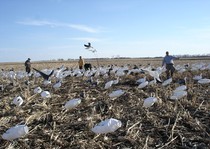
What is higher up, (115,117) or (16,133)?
(16,133)

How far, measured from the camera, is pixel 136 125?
25.7 feet

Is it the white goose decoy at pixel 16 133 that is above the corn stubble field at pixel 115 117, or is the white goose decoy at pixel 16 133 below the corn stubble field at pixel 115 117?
above

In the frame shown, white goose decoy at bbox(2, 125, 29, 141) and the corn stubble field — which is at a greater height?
white goose decoy at bbox(2, 125, 29, 141)

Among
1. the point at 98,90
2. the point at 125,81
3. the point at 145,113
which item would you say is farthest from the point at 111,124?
the point at 125,81

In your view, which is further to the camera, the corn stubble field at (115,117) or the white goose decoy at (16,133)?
the corn stubble field at (115,117)

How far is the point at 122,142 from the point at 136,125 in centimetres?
103

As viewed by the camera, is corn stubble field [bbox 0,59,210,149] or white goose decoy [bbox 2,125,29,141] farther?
corn stubble field [bbox 0,59,210,149]

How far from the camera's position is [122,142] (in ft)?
22.6

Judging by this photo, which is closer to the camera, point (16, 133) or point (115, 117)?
point (16, 133)

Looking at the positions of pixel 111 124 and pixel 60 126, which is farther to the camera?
pixel 60 126

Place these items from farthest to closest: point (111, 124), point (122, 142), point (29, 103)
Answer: point (29, 103)
point (122, 142)
point (111, 124)

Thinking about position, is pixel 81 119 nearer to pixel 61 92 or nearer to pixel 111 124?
pixel 111 124

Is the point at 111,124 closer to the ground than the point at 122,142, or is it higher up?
higher up

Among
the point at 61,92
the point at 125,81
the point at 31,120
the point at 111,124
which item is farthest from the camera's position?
the point at 125,81
